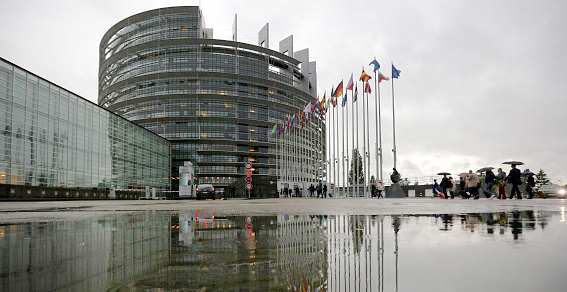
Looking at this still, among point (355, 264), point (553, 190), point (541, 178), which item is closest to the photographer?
point (355, 264)

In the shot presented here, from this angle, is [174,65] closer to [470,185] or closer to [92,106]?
[92,106]

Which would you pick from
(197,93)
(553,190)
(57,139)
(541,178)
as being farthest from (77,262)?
(541,178)

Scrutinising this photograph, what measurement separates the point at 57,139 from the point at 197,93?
4268 cm

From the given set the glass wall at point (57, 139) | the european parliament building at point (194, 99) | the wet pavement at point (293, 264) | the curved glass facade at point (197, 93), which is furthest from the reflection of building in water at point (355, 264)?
the curved glass facade at point (197, 93)

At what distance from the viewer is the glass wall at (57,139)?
97.1ft

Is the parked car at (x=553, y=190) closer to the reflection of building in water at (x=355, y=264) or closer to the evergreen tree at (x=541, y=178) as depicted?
the reflection of building in water at (x=355, y=264)

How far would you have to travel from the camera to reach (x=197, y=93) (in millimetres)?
77562

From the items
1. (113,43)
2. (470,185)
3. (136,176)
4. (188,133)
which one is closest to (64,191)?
(136,176)

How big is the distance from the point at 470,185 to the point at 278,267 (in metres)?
21.3

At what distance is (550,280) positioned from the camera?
161 centimetres

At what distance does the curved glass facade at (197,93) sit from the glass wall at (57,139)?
68.4 ft

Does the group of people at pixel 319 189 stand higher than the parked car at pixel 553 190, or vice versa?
the parked car at pixel 553 190

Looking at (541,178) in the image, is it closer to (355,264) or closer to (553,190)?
(553,190)

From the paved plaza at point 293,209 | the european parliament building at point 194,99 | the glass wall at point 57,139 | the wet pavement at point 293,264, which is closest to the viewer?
the wet pavement at point 293,264
